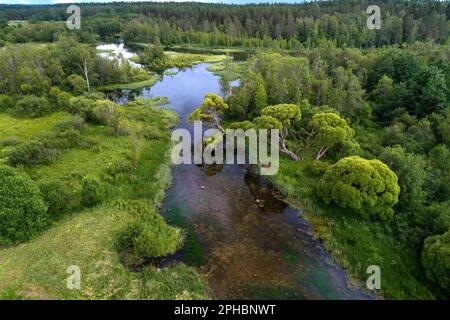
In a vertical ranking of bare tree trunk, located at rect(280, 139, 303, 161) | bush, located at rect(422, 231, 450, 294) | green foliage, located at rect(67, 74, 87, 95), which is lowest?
bush, located at rect(422, 231, 450, 294)

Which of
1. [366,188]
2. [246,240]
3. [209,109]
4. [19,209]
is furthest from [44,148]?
[366,188]

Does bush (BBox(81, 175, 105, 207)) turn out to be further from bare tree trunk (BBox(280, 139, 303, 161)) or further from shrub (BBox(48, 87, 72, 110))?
shrub (BBox(48, 87, 72, 110))

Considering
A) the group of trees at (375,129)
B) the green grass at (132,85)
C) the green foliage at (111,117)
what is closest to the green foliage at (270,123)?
the group of trees at (375,129)

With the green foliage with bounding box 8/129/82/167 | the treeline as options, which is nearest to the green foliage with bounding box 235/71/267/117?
the green foliage with bounding box 8/129/82/167

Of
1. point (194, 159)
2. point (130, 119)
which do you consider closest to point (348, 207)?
point (194, 159)

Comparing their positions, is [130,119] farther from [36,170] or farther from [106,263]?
[106,263]

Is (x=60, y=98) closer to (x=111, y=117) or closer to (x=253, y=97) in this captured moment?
(x=111, y=117)
